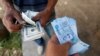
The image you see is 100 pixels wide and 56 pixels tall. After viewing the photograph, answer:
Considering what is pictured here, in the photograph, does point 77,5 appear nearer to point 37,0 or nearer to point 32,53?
point 32,53

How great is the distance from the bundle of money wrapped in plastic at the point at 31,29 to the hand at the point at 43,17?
4cm

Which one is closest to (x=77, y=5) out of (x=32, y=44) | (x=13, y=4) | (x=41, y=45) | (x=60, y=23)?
(x=32, y=44)

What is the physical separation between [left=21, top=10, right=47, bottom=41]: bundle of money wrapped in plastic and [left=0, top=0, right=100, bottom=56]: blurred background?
818mm

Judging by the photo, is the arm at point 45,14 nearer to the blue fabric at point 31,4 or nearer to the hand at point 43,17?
the hand at point 43,17

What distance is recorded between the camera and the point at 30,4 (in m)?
1.98

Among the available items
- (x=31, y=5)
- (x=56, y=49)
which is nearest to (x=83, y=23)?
(x=31, y=5)

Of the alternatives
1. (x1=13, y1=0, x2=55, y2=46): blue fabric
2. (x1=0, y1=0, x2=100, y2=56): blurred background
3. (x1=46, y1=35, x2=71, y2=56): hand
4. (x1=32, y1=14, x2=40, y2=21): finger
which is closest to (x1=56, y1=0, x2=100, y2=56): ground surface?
(x1=0, y1=0, x2=100, y2=56): blurred background

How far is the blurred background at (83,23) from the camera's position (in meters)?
2.51

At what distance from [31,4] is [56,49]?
2.42ft

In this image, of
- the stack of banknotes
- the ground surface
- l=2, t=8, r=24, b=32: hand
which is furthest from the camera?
the ground surface

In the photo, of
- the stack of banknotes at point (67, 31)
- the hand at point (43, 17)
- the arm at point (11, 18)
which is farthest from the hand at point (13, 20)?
the stack of banknotes at point (67, 31)

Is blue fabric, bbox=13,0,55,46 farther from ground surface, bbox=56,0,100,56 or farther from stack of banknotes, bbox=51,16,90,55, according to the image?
ground surface, bbox=56,0,100,56

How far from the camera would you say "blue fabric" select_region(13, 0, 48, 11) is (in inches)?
77.6

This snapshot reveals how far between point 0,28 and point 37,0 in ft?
4.04
